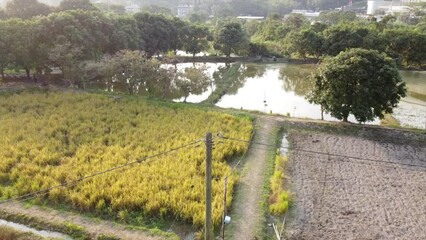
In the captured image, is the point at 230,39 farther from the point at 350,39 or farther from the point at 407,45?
the point at 407,45

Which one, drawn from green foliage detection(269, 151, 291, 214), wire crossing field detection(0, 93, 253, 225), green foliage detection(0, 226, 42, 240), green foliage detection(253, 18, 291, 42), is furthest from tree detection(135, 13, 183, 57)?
green foliage detection(0, 226, 42, 240)

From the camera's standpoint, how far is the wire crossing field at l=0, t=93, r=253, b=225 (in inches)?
470

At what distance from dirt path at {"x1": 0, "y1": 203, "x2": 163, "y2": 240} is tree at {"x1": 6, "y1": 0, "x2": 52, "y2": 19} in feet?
97.1

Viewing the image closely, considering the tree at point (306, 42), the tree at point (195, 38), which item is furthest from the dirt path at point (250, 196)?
the tree at point (195, 38)

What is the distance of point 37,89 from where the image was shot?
83.1 ft

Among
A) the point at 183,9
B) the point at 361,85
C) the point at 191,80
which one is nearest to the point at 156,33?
the point at 191,80

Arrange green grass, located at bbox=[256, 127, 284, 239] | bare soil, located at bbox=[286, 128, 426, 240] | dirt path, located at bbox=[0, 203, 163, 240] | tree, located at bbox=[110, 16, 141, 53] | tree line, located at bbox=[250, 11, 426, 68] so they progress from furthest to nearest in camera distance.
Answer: tree line, located at bbox=[250, 11, 426, 68] < tree, located at bbox=[110, 16, 141, 53] < bare soil, located at bbox=[286, 128, 426, 240] < green grass, located at bbox=[256, 127, 284, 239] < dirt path, located at bbox=[0, 203, 163, 240]

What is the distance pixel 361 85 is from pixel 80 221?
1457 cm

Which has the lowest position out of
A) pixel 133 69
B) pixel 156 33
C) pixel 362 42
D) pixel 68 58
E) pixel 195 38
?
pixel 133 69

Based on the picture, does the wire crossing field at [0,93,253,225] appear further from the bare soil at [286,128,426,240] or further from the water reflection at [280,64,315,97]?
the water reflection at [280,64,315,97]

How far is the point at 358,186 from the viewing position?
13.6 m

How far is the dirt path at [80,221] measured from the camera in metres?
10.6

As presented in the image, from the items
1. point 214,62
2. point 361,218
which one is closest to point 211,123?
point 361,218

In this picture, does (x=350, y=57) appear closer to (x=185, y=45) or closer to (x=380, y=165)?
(x=380, y=165)
